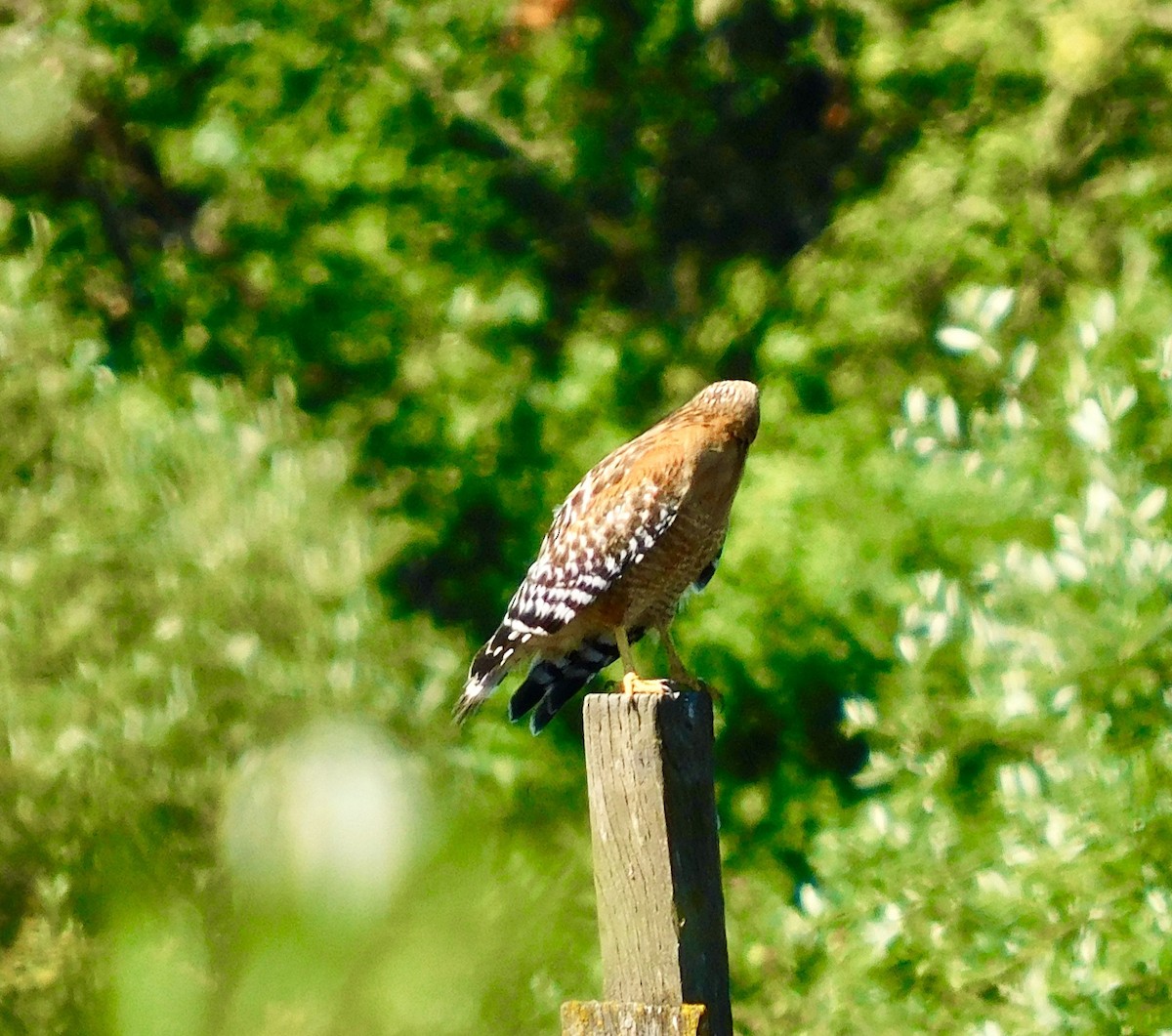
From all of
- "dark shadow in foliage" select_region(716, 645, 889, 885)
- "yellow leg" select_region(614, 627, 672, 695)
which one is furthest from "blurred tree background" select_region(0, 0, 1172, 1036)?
"yellow leg" select_region(614, 627, 672, 695)

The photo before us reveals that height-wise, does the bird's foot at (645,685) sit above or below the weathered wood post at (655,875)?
below

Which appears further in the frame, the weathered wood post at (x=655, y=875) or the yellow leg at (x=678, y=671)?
the yellow leg at (x=678, y=671)

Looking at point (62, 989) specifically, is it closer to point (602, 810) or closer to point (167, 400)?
point (167, 400)

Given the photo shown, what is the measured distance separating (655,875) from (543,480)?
552 cm

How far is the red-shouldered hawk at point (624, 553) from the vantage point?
4.45 m

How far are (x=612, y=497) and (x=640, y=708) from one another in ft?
7.28

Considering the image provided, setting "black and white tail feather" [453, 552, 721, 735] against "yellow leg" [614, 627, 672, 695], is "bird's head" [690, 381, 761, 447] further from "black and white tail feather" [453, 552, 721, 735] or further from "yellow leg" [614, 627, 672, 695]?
"yellow leg" [614, 627, 672, 695]

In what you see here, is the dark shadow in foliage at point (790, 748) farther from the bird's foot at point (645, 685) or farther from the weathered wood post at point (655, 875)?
the weathered wood post at point (655, 875)

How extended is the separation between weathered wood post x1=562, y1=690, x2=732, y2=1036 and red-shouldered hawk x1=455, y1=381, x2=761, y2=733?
196cm

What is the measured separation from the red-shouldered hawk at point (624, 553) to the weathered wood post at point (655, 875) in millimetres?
1955

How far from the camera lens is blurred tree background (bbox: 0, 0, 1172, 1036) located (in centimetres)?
403

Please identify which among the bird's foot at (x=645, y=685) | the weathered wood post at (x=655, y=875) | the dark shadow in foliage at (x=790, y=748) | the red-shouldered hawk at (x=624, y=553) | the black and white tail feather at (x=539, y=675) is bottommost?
the dark shadow in foliage at (x=790, y=748)

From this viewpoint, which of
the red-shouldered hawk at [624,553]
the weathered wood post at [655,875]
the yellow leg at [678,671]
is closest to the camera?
the weathered wood post at [655,875]

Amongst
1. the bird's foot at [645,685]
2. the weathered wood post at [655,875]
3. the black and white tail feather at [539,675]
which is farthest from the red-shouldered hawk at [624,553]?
the weathered wood post at [655,875]
